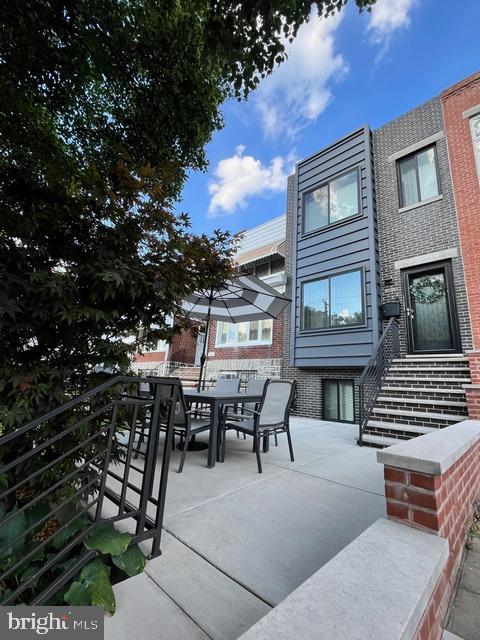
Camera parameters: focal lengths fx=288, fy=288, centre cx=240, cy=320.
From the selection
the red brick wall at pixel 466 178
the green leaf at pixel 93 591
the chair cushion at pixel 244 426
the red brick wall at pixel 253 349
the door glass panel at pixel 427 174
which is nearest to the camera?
the green leaf at pixel 93 591

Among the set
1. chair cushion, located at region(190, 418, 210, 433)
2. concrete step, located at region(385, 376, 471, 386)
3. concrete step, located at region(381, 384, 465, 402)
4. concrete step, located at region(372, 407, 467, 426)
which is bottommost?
chair cushion, located at region(190, 418, 210, 433)

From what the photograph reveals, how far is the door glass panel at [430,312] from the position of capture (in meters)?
5.94

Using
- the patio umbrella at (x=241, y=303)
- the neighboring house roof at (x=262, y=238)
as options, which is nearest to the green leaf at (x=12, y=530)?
the patio umbrella at (x=241, y=303)

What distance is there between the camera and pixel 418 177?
682 centimetres

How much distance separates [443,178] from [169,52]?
5994 millimetres

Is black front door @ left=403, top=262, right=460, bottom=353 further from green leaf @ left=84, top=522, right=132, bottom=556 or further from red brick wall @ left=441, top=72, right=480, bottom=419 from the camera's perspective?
green leaf @ left=84, top=522, right=132, bottom=556

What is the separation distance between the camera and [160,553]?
1.59m

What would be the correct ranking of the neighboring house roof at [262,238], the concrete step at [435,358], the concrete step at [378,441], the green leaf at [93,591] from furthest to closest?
the neighboring house roof at [262,238] → the concrete step at [435,358] → the concrete step at [378,441] → the green leaf at [93,591]

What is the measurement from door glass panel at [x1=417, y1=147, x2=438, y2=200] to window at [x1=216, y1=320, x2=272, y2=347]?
17.6 feet

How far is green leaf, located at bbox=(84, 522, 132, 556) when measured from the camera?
4.50 ft

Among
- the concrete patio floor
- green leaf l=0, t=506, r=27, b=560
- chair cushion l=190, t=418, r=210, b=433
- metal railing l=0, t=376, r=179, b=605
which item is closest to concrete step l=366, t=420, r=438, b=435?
the concrete patio floor

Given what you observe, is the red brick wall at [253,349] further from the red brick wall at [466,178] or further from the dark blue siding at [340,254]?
the red brick wall at [466,178]

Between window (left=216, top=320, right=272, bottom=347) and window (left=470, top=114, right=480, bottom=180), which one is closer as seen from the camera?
window (left=470, top=114, right=480, bottom=180)

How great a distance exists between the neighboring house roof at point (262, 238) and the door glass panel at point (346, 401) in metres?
6.07
